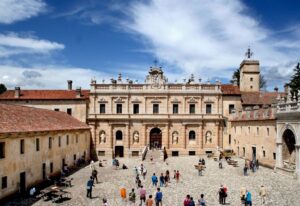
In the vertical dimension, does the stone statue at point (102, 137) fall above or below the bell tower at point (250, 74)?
below

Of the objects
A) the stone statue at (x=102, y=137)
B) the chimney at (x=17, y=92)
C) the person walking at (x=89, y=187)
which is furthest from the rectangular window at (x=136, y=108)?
the person walking at (x=89, y=187)

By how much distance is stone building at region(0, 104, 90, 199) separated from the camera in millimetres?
22000

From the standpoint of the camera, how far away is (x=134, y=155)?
153 feet

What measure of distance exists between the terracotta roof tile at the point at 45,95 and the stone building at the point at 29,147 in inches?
456

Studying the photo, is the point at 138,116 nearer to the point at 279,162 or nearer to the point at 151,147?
the point at 151,147

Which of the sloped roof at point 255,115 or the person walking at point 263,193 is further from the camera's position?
the sloped roof at point 255,115

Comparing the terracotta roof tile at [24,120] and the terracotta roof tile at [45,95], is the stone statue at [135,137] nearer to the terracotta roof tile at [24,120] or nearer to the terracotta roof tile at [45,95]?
the terracotta roof tile at [45,95]

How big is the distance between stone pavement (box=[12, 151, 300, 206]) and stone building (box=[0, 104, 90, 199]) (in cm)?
263

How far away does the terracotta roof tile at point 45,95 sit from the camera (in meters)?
47.2

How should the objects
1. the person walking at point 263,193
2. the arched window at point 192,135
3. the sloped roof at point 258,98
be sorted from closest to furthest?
the person walking at point 263,193, the arched window at point 192,135, the sloped roof at point 258,98

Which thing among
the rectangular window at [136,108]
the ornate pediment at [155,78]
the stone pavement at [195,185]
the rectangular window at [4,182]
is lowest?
the stone pavement at [195,185]

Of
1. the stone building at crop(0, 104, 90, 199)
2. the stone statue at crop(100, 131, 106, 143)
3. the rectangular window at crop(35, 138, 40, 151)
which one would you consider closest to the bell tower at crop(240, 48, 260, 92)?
the stone statue at crop(100, 131, 106, 143)

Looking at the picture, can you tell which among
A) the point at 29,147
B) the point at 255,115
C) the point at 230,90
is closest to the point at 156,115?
the point at 230,90

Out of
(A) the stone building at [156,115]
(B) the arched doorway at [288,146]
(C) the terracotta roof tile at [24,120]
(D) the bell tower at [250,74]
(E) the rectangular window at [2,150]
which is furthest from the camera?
(D) the bell tower at [250,74]
